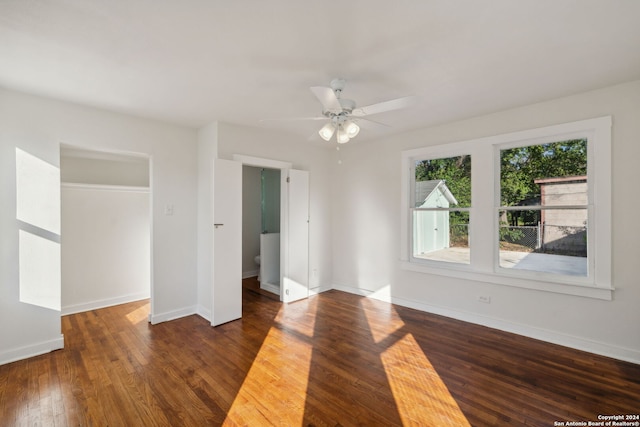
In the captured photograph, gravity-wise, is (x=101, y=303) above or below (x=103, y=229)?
below

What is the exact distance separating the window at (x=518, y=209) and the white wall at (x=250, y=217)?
3211 mm

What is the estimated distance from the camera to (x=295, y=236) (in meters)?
4.43

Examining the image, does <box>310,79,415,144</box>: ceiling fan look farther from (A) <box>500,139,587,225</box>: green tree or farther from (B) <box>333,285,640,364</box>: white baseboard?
(B) <box>333,285,640,364</box>: white baseboard

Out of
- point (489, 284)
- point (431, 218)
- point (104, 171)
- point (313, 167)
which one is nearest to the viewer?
point (489, 284)

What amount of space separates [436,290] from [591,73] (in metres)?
2.72

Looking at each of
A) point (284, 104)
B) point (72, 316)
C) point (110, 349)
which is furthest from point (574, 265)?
point (72, 316)

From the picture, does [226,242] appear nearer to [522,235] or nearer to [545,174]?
[522,235]

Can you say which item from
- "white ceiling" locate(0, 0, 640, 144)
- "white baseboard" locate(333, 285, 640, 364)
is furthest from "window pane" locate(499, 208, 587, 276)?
"white ceiling" locate(0, 0, 640, 144)

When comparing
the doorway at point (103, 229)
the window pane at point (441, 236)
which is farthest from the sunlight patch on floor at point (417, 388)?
the doorway at point (103, 229)

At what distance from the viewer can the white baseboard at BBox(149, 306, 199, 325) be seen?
3498 mm

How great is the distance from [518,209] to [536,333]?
1.34 m

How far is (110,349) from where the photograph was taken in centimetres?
284

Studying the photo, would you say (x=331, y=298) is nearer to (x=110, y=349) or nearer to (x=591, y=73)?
(x=110, y=349)

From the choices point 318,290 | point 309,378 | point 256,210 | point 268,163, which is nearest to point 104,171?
point 268,163
